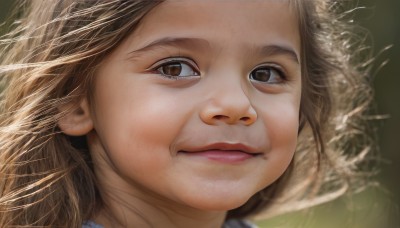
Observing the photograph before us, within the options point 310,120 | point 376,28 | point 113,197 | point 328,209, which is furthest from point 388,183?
point 113,197

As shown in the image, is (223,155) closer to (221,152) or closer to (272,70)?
(221,152)

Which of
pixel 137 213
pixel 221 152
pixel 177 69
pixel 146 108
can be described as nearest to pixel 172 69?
pixel 177 69

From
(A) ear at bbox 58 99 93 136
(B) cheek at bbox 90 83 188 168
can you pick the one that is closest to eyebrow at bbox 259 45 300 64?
(B) cheek at bbox 90 83 188 168

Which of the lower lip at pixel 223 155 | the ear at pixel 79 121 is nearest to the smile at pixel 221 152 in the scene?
the lower lip at pixel 223 155

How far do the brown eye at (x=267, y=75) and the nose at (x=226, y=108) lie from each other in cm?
13

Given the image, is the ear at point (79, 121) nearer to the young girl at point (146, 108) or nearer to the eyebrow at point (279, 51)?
the young girl at point (146, 108)

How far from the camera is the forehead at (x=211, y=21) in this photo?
6.36 feet

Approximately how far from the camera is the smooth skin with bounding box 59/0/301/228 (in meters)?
1.92

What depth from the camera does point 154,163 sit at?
1.96m

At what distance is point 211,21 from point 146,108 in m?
0.24

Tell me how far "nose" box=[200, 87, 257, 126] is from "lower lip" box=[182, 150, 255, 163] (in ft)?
0.23

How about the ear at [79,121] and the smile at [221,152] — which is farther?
the ear at [79,121]

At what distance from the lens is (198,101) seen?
192cm

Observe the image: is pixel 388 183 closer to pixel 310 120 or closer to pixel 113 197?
pixel 310 120
